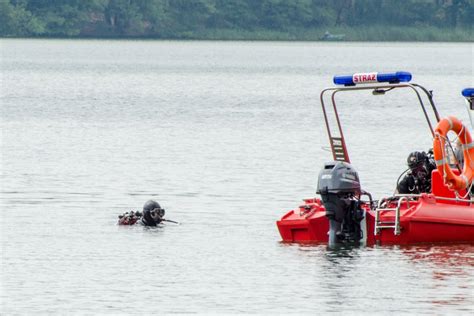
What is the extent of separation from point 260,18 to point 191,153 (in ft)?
420

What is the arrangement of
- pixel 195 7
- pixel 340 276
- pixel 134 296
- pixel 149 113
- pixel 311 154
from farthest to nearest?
pixel 195 7 < pixel 149 113 < pixel 311 154 < pixel 340 276 < pixel 134 296

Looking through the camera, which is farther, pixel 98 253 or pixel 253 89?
pixel 253 89

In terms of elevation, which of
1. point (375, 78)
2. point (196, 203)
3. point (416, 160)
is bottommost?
point (196, 203)

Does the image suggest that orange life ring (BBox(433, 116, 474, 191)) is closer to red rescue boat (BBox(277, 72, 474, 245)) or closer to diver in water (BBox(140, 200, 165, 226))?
red rescue boat (BBox(277, 72, 474, 245))

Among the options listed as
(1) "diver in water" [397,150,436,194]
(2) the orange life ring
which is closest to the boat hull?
(2) the orange life ring

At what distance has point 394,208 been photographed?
23.4 m

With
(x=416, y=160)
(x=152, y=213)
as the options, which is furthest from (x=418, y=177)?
(x=152, y=213)

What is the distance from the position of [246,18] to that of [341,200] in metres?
147

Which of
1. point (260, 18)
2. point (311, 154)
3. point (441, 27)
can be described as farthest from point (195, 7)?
point (311, 154)

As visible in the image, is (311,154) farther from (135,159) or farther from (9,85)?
(9,85)

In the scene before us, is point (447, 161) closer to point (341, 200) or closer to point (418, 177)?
point (418, 177)

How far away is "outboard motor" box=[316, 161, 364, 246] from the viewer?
23.0m

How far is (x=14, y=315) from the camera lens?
1902 centimetres

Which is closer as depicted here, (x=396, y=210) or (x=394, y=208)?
(x=396, y=210)
